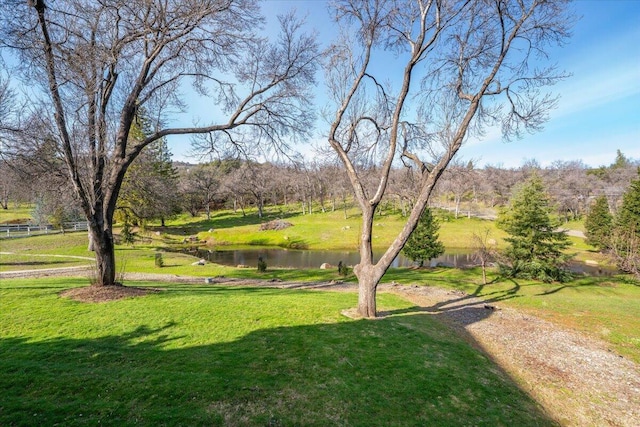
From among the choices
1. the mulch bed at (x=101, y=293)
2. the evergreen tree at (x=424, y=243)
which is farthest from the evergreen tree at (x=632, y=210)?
the mulch bed at (x=101, y=293)

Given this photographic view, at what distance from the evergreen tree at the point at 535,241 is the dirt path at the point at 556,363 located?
389 inches

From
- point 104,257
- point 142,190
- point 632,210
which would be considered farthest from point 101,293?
point 632,210

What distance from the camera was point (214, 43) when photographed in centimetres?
1038

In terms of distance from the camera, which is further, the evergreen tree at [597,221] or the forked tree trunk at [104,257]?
the evergreen tree at [597,221]

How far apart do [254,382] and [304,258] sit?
94.8 feet

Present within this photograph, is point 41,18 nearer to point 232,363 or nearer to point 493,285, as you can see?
point 232,363

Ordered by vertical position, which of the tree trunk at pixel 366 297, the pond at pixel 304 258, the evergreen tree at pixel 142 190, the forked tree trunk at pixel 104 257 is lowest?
the pond at pixel 304 258

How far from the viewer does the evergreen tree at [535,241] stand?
A: 1930 centimetres

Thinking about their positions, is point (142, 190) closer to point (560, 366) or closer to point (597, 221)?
point (560, 366)

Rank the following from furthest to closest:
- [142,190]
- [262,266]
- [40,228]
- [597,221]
Answer: [40,228], [597,221], [142,190], [262,266]

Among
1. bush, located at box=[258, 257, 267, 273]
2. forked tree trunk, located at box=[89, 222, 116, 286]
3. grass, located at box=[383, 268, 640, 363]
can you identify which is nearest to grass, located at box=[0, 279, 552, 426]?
forked tree trunk, located at box=[89, 222, 116, 286]

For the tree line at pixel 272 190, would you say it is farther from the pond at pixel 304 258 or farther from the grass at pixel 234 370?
the pond at pixel 304 258

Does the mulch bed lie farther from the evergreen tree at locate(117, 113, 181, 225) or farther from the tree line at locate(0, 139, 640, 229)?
the evergreen tree at locate(117, 113, 181, 225)

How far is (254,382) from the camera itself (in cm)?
502
